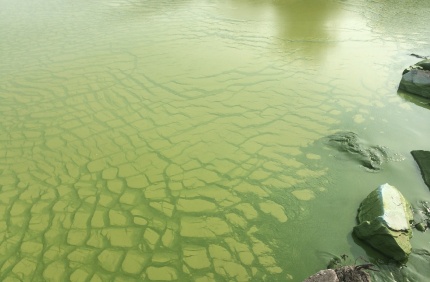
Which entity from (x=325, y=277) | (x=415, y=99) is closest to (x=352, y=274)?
(x=325, y=277)

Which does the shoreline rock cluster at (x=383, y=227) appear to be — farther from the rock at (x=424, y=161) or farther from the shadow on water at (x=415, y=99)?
the shadow on water at (x=415, y=99)

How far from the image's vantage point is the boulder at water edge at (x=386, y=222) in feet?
6.52

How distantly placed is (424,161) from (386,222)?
99 cm

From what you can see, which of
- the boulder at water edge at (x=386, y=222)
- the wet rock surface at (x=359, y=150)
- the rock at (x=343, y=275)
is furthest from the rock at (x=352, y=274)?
the wet rock surface at (x=359, y=150)

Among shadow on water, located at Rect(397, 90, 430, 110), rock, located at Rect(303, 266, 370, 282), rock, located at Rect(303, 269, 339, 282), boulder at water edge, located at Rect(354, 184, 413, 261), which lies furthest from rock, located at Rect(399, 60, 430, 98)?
rock, located at Rect(303, 269, 339, 282)

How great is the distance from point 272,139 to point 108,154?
154 cm

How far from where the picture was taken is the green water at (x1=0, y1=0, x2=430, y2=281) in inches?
82.8

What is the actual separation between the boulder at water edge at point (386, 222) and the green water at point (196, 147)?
0.25 feet

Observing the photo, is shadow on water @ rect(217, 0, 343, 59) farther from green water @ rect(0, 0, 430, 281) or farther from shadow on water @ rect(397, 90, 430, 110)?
shadow on water @ rect(397, 90, 430, 110)

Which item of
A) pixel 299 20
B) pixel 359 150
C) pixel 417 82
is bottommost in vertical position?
pixel 359 150

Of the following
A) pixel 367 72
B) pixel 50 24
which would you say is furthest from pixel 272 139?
pixel 50 24

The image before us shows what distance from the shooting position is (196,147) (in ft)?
9.98

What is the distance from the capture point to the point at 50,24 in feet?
20.1

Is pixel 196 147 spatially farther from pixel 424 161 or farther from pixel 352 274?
pixel 424 161
